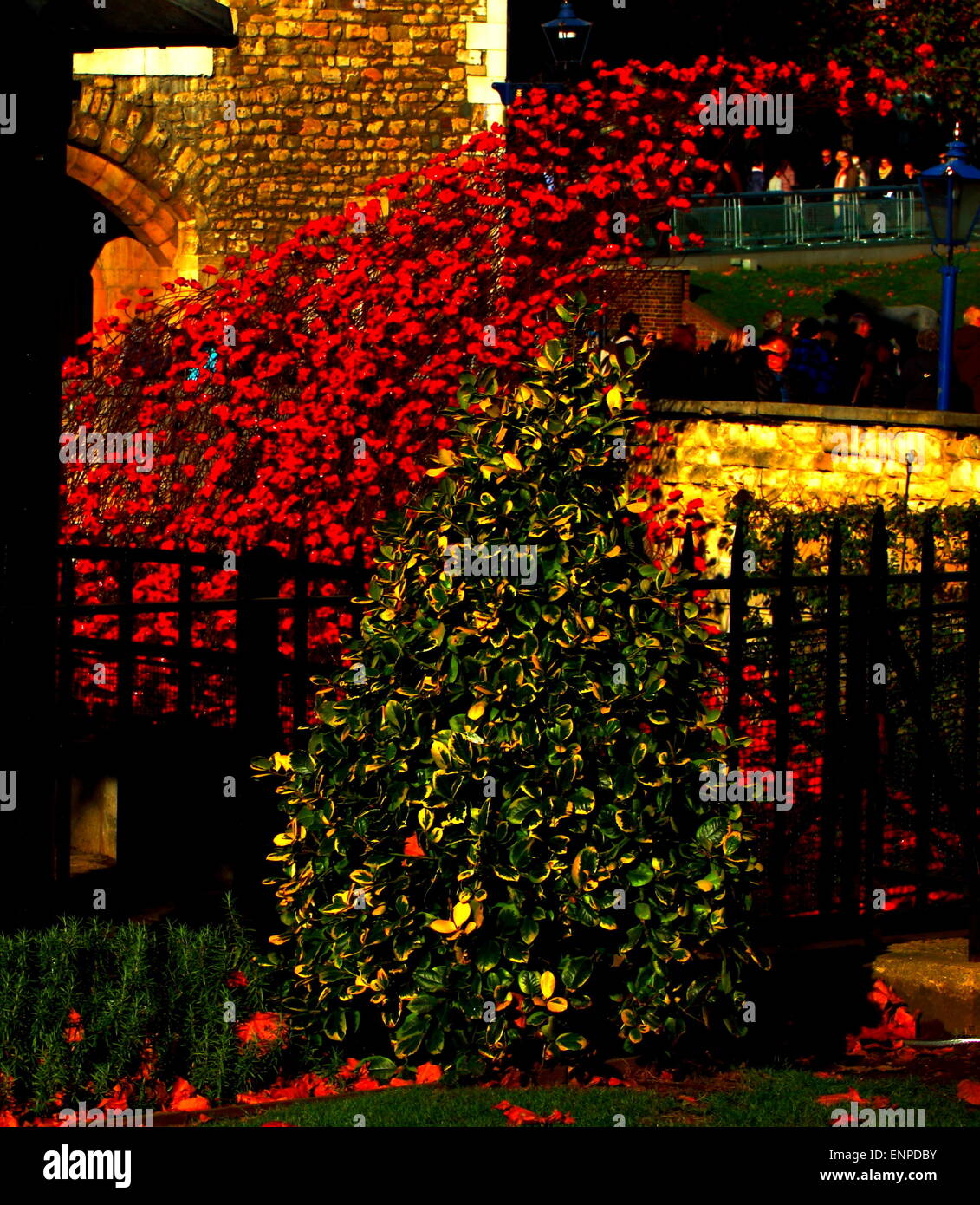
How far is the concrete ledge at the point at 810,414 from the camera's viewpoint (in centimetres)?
1278

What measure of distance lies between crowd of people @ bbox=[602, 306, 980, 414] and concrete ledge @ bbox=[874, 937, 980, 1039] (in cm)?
906

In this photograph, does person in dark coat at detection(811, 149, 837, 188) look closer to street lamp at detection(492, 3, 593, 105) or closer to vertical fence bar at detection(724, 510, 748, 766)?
street lamp at detection(492, 3, 593, 105)

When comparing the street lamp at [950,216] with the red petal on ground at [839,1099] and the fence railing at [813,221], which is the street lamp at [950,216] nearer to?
the red petal on ground at [839,1099]

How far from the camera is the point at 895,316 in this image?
25297 millimetres

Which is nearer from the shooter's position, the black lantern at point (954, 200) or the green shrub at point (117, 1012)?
the green shrub at point (117, 1012)

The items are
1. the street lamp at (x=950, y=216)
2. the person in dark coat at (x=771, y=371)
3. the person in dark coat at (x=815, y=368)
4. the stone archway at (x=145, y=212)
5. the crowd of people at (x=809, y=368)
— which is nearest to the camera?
the street lamp at (x=950, y=216)

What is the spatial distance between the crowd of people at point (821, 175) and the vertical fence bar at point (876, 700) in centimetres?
2455

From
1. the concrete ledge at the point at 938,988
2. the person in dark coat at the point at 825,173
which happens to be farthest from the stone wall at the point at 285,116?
the person in dark coat at the point at 825,173

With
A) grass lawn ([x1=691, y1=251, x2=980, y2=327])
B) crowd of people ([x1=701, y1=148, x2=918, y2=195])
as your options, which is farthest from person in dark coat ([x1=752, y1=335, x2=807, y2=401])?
crowd of people ([x1=701, y1=148, x2=918, y2=195])

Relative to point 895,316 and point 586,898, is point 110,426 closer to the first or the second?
point 586,898

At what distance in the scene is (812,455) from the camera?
13883mm

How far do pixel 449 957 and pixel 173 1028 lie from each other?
920mm

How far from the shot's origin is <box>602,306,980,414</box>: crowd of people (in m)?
15.6

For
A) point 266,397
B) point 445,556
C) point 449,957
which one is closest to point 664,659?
point 445,556
